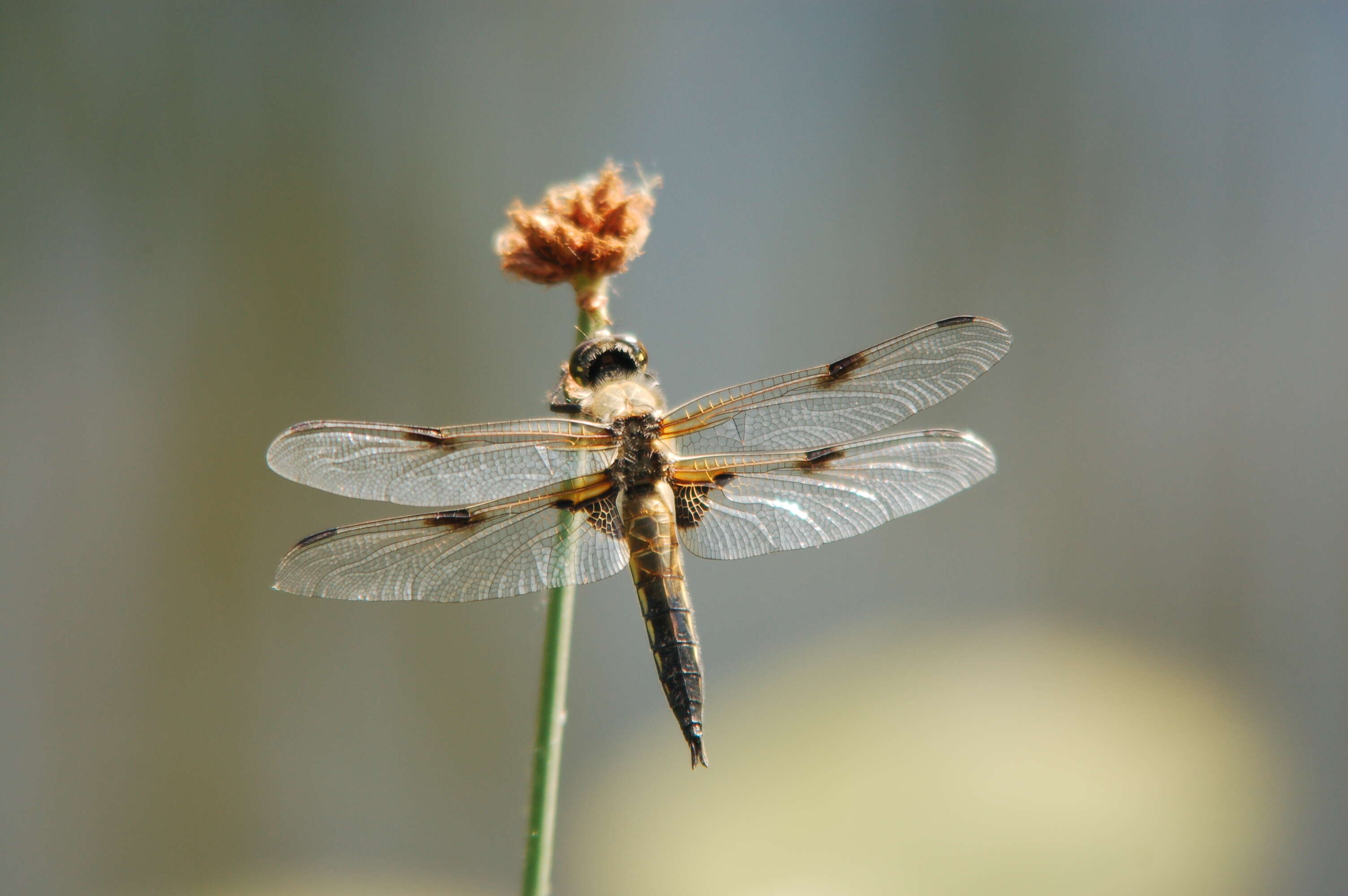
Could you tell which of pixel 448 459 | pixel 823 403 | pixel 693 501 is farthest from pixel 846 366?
pixel 448 459

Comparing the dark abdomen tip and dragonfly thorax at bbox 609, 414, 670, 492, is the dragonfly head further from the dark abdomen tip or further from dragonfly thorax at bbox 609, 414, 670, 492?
the dark abdomen tip

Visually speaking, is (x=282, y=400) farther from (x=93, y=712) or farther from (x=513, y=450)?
(x=513, y=450)

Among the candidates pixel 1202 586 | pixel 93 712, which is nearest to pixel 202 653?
pixel 93 712

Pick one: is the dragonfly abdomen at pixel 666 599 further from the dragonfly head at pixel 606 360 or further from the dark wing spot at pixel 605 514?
the dragonfly head at pixel 606 360

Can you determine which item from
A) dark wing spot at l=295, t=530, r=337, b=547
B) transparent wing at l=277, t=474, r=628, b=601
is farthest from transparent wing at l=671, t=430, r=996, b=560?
dark wing spot at l=295, t=530, r=337, b=547

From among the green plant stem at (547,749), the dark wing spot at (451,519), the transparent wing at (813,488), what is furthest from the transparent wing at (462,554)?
the green plant stem at (547,749)

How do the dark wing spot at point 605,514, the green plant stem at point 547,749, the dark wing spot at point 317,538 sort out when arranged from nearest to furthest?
the green plant stem at point 547,749, the dark wing spot at point 317,538, the dark wing spot at point 605,514

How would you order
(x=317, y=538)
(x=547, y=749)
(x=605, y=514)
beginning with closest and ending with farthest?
(x=547, y=749), (x=317, y=538), (x=605, y=514)

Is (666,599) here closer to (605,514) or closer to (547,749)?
(605,514)
